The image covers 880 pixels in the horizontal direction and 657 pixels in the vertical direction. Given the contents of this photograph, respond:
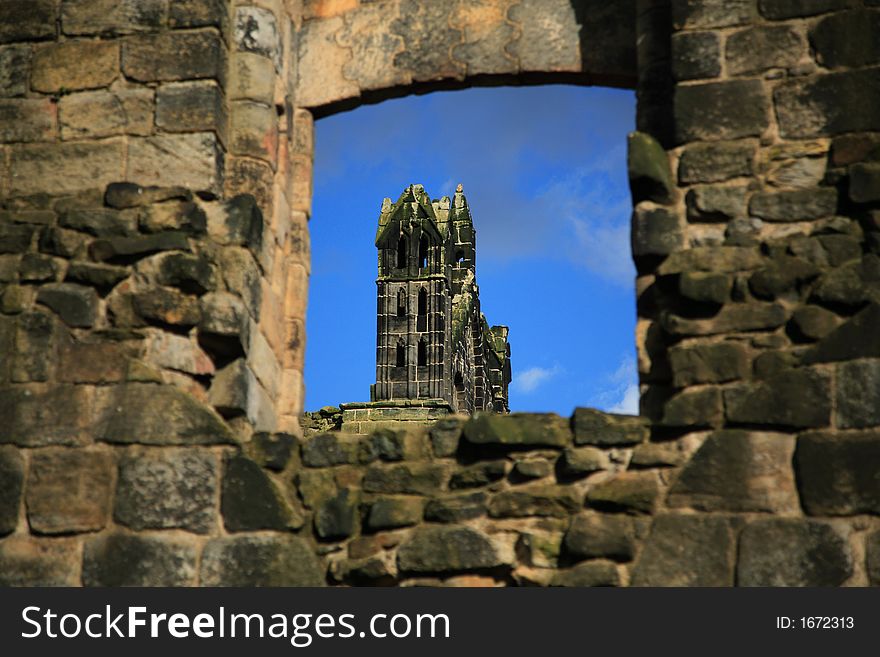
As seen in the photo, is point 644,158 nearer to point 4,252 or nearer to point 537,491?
point 537,491

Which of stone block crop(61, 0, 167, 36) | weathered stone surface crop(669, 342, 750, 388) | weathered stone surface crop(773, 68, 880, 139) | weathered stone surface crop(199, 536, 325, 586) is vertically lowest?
weathered stone surface crop(199, 536, 325, 586)

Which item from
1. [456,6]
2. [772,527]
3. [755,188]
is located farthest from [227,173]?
[772,527]

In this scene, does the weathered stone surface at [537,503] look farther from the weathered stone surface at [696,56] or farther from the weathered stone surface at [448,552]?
the weathered stone surface at [696,56]

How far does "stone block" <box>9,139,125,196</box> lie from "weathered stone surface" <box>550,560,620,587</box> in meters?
2.43

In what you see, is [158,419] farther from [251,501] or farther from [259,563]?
[259,563]

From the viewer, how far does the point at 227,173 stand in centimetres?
601

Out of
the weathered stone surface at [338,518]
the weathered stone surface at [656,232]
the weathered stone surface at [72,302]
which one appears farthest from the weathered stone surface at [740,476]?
the weathered stone surface at [72,302]

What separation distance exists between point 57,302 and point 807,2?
3.13m

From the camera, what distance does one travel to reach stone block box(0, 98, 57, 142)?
594 centimetres

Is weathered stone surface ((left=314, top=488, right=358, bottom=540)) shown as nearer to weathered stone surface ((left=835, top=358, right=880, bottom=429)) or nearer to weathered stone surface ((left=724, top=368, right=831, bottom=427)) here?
weathered stone surface ((left=724, top=368, right=831, bottom=427))

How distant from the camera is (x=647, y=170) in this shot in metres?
5.47

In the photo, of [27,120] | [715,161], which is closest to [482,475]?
[715,161]

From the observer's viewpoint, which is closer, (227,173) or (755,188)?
(755,188)

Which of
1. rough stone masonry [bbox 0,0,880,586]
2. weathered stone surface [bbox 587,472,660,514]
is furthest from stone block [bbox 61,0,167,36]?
weathered stone surface [bbox 587,472,660,514]
